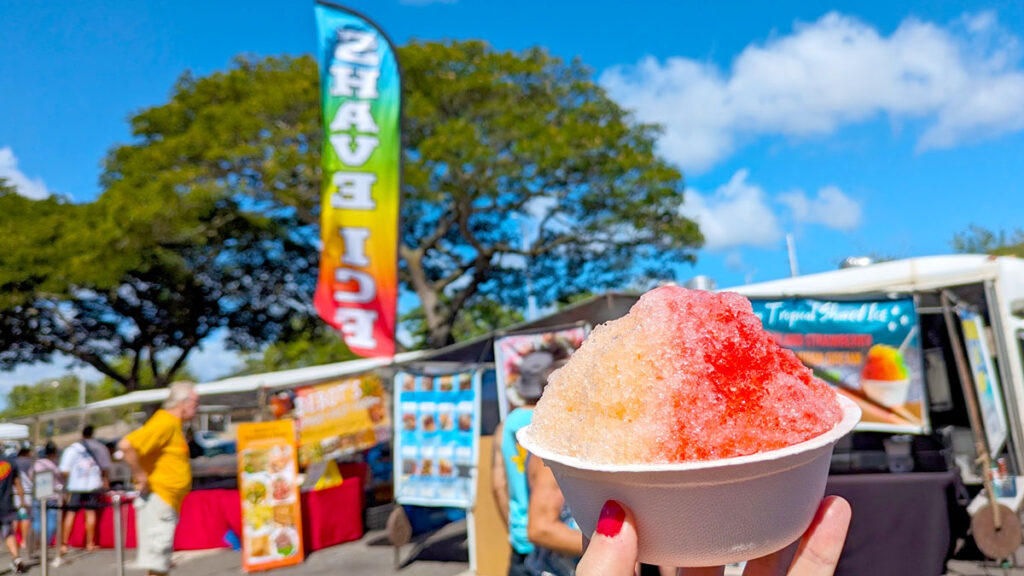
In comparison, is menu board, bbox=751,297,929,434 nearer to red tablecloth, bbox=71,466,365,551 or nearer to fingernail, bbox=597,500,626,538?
fingernail, bbox=597,500,626,538

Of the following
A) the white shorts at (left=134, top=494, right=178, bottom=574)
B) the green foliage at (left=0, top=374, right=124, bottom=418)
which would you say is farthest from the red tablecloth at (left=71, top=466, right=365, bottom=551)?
the green foliage at (left=0, top=374, right=124, bottom=418)

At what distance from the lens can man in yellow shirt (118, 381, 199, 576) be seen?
17.7ft

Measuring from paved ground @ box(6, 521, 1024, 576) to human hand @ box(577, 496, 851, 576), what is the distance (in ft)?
22.1

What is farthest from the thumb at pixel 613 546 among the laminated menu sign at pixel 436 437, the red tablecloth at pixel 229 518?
the red tablecloth at pixel 229 518

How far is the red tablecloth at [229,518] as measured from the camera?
9.18 metres

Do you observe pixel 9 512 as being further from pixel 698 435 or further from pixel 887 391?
pixel 698 435

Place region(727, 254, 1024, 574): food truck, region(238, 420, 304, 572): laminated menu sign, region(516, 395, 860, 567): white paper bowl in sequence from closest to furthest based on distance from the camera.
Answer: region(516, 395, 860, 567): white paper bowl < region(727, 254, 1024, 574): food truck < region(238, 420, 304, 572): laminated menu sign

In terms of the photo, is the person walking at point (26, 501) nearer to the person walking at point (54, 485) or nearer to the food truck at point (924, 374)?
the person walking at point (54, 485)

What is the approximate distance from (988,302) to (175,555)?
34.9 ft

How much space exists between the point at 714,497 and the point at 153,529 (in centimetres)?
584

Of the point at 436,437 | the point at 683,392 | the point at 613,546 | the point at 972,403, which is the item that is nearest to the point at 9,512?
the point at 436,437

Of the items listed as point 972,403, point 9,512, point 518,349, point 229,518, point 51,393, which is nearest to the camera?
point 972,403

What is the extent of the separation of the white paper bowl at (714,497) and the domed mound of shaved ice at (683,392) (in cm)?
3

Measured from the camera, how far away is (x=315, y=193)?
1780 cm
